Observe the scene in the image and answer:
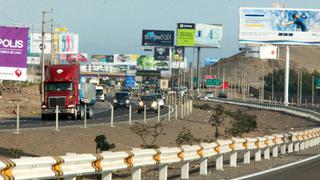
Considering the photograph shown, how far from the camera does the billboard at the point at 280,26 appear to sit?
9288cm

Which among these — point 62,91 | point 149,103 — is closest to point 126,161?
point 62,91

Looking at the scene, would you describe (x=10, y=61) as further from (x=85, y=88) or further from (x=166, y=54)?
(x=166, y=54)

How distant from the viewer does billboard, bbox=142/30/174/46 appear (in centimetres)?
15875

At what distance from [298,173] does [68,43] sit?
5674 inches

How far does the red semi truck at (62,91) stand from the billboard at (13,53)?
845cm

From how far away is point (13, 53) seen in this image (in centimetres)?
5978

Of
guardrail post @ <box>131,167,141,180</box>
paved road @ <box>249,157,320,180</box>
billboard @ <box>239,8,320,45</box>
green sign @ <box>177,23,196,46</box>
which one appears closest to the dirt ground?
paved road @ <box>249,157,320,180</box>

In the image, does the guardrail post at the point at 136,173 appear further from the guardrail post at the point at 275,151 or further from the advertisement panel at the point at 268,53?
the advertisement panel at the point at 268,53

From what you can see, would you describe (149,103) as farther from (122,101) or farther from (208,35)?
(208,35)

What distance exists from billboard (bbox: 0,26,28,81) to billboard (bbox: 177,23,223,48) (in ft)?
275

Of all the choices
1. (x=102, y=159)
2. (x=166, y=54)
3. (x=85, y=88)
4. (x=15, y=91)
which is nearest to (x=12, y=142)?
(x=102, y=159)

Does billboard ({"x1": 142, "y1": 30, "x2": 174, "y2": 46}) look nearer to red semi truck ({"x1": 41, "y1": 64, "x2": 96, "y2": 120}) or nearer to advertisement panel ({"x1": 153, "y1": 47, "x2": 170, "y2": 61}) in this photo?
advertisement panel ({"x1": 153, "y1": 47, "x2": 170, "y2": 61})

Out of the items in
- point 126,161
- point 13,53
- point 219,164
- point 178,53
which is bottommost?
point 219,164

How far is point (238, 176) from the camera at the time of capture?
18.9 m
